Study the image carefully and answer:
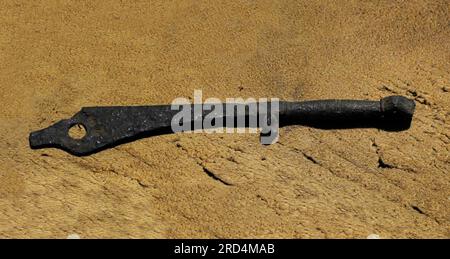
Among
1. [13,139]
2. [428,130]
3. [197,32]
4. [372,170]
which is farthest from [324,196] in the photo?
[13,139]

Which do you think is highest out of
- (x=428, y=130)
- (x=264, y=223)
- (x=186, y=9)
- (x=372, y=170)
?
(x=186, y=9)

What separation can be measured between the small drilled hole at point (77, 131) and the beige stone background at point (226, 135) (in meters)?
0.07

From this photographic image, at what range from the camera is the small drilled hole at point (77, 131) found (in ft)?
7.69

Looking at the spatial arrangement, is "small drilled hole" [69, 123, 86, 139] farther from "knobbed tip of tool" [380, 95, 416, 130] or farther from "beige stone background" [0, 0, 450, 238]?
"knobbed tip of tool" [380, 95, 416, 130]

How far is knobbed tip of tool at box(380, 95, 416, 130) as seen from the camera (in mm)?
2273

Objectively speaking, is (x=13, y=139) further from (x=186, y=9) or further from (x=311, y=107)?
(x=311, y=107)

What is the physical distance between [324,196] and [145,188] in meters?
0.57

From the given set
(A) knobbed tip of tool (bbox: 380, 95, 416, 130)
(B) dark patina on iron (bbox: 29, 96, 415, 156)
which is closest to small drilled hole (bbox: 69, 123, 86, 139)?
(B) dark patina on iron (bbox: 29, 96, 415, 156)

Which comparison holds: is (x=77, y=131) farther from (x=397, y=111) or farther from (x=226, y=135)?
(x=397, y=111)

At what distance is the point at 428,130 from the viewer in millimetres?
2316

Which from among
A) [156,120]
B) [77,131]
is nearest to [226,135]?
[156,120]

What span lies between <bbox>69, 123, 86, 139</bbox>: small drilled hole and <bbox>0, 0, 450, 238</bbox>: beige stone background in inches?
2.6

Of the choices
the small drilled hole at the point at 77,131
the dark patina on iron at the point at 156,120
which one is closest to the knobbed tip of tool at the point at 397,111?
the dark patina on iron at the point at 156,120

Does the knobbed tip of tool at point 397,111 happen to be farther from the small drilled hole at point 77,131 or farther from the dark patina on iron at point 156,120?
the small drilled hole at point 77,131
